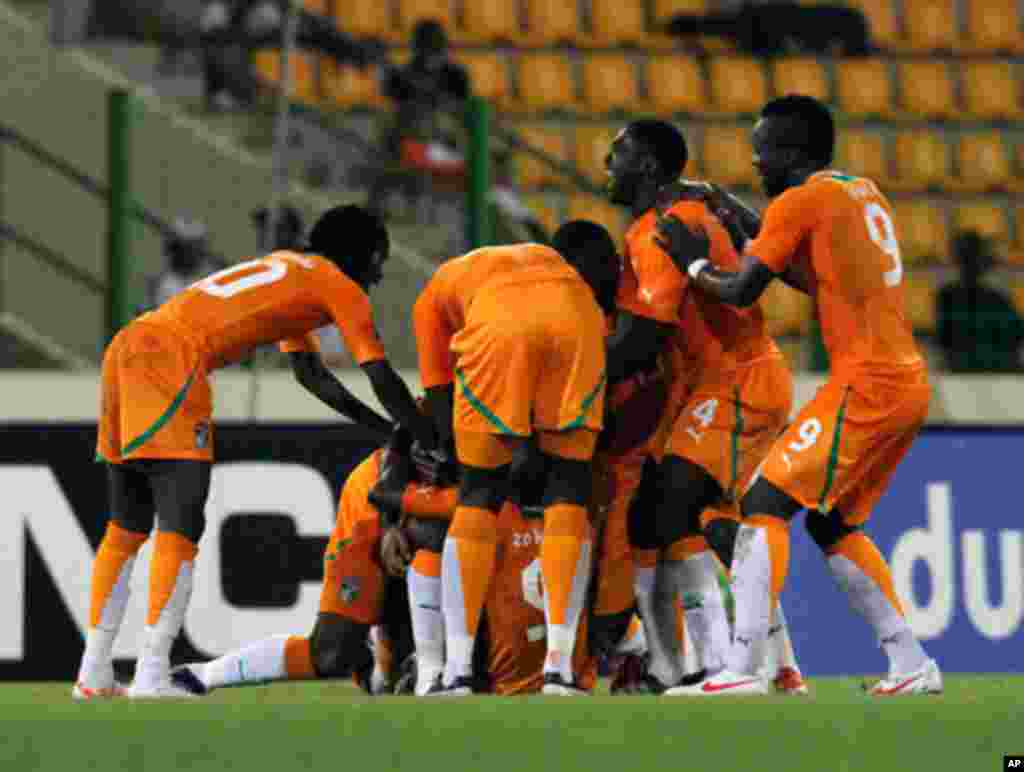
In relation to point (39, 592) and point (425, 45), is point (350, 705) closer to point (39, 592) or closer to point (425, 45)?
point (39, 592)

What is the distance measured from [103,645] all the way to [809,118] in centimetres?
287

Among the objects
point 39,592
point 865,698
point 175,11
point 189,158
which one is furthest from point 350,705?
point 175,11

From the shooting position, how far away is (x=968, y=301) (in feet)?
39.2

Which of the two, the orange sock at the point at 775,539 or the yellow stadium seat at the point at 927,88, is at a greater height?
the yellow stadium seat at the point at 927,88

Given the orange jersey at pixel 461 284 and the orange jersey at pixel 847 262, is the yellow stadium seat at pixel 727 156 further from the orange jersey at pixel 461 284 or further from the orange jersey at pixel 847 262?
the orange jersey at pixel 847 262

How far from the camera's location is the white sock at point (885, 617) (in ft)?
24.5

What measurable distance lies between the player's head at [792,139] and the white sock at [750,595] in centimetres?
113

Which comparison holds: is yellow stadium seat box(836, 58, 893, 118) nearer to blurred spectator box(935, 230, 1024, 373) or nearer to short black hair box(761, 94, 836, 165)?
blurred spectator box(935, 230, 1024, 373)

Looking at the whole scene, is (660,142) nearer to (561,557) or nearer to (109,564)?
(561,557)

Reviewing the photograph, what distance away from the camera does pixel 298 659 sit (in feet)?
27.9

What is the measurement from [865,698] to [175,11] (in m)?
8.01

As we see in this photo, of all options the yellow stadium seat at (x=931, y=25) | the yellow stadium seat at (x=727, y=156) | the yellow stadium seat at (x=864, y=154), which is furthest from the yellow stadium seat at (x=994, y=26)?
the yellow stadium seat at (x=727, y=156)

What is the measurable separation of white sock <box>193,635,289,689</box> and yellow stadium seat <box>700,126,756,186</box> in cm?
653

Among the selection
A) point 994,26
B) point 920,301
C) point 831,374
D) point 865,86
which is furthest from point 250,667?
point 994,26
